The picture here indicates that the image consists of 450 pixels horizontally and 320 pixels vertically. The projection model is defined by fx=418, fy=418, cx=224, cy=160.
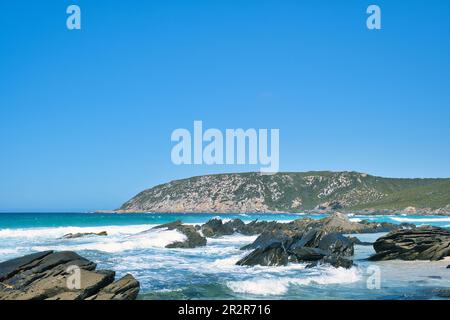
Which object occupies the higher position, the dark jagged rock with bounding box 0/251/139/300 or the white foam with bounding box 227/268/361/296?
the dark jagged rock with bounding box 0/251/139/300

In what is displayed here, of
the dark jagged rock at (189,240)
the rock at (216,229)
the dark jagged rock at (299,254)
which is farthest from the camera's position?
the rock at (216,229)

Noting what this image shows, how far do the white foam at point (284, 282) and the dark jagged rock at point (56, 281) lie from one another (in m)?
5.33

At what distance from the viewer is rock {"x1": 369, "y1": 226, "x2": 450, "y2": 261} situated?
102 feet

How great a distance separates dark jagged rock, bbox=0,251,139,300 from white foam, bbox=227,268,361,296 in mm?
5326

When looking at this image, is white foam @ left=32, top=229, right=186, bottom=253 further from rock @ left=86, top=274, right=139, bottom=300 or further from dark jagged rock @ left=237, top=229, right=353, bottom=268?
rock @ left=86, top=274, right=139, bottom=300

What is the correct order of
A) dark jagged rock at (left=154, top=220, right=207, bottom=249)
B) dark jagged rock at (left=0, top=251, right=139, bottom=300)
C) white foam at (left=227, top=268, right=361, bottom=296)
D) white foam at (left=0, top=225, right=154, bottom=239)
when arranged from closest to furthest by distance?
dark jagged rock at (left=0, top=251, right=139, bottom=300) < white foam at (left=227, top=268, right=361, bottom=296) < dark jagged rock at (left=154, top=220, right=207, bottom=249) < white foam at (left=0, top=225, right=154, bottom=239)

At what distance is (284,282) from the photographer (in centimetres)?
2077

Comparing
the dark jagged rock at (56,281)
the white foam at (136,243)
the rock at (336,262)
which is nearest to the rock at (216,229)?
the white foam at (136,243)

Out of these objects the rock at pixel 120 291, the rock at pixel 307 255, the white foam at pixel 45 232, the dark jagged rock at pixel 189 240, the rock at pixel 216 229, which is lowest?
the white foam at pixel 45 232

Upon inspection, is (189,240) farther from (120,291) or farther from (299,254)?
Result: (120,291)

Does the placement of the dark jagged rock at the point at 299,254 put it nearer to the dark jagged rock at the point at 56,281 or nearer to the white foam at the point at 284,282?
the white foam at the point at 284,282

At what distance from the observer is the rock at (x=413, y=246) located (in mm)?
30938

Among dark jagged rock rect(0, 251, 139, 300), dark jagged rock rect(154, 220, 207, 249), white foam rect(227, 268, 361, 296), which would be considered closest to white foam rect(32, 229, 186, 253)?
dark jagged rock rect(154, 220, 207, 249)
